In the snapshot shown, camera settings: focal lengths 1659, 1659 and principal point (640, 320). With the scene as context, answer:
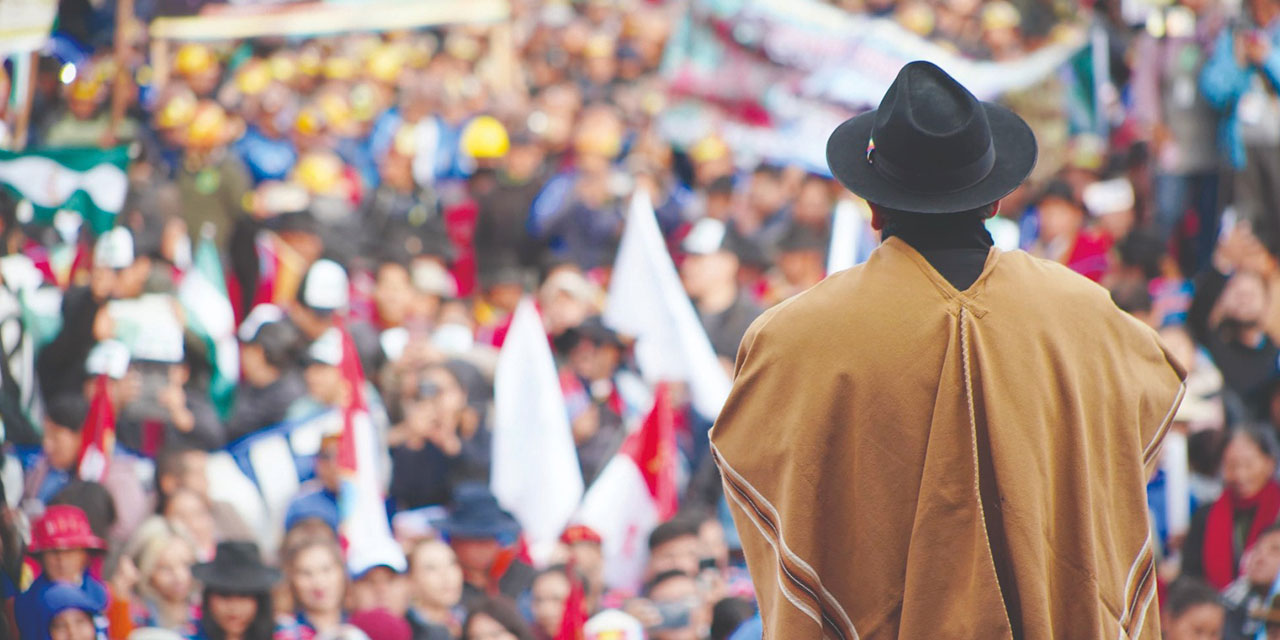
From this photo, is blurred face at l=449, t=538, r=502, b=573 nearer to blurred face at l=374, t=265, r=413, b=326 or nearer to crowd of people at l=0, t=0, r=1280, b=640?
crowd of people at l=0, t=0, r=1280, b=640

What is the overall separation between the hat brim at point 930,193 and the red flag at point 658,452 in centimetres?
406

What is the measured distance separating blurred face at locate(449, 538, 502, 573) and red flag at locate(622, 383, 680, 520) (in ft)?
2.44

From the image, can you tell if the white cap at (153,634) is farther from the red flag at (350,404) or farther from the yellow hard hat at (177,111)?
the yellow hard hat at (177,111)

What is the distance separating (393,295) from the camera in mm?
9984

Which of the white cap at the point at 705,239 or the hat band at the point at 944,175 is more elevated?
the hat band at the point at 944,175

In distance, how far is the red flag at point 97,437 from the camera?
7.68 metres

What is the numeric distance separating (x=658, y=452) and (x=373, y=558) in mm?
1384

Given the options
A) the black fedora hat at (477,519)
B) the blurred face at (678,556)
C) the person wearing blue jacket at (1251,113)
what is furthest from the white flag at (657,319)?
the person wearing blue jacket at (1251,113)

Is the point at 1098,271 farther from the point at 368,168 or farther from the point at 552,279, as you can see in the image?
the point at 368,168

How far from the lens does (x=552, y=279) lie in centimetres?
983

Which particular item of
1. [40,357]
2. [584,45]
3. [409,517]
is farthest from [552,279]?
[584,45]

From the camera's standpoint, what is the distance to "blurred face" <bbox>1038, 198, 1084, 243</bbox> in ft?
33.7

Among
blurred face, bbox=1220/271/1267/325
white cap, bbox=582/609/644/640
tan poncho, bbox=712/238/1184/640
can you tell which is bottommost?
white cap, bbox=582/609/644/640

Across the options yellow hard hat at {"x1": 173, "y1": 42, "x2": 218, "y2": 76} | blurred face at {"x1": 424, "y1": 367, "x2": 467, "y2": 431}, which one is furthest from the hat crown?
yellow hard hat at {"x1": 173, "y1": 42, "x2": 218, "y2": 76}
